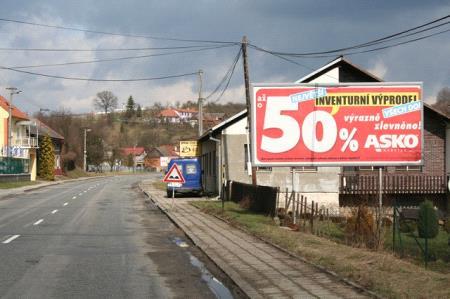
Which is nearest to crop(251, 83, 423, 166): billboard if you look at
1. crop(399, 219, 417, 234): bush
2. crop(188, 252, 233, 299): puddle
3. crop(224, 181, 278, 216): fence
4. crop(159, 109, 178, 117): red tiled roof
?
crop(224, 181, 278, 216): fence

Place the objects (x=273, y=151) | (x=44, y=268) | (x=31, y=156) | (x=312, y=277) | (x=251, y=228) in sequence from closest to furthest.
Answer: (x=312, y=277), (x=44, y=268), (x=251, y=228), (x=273, y=151), (x=31, y=156)

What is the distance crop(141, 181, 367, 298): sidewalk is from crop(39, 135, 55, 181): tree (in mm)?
63893

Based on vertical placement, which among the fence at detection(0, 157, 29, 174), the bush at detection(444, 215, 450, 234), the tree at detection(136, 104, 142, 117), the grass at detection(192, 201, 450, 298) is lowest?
the bush at detection(444, 215, 450, 234)

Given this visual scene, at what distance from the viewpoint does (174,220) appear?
2072 cm

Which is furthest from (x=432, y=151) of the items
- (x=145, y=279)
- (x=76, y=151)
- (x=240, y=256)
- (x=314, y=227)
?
(x=76, y=151)

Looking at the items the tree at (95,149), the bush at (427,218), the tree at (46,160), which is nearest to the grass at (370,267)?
the bush at (427,218)

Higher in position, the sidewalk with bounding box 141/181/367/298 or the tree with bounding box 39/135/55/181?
the tree with bounding box 39/135/55/181

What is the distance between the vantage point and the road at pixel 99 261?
8.80 meters

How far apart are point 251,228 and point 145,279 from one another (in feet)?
23.4

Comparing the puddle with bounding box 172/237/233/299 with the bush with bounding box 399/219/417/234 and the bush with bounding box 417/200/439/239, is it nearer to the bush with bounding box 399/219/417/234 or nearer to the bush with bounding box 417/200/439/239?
the bush with bounding box 417/200/439/239

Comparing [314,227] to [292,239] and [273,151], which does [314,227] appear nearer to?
[273,151]

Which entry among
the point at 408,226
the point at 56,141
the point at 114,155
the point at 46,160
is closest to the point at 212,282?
the point at 408,226

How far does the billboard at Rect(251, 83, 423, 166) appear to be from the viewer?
65.1 ft

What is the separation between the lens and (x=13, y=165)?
2539 inches
